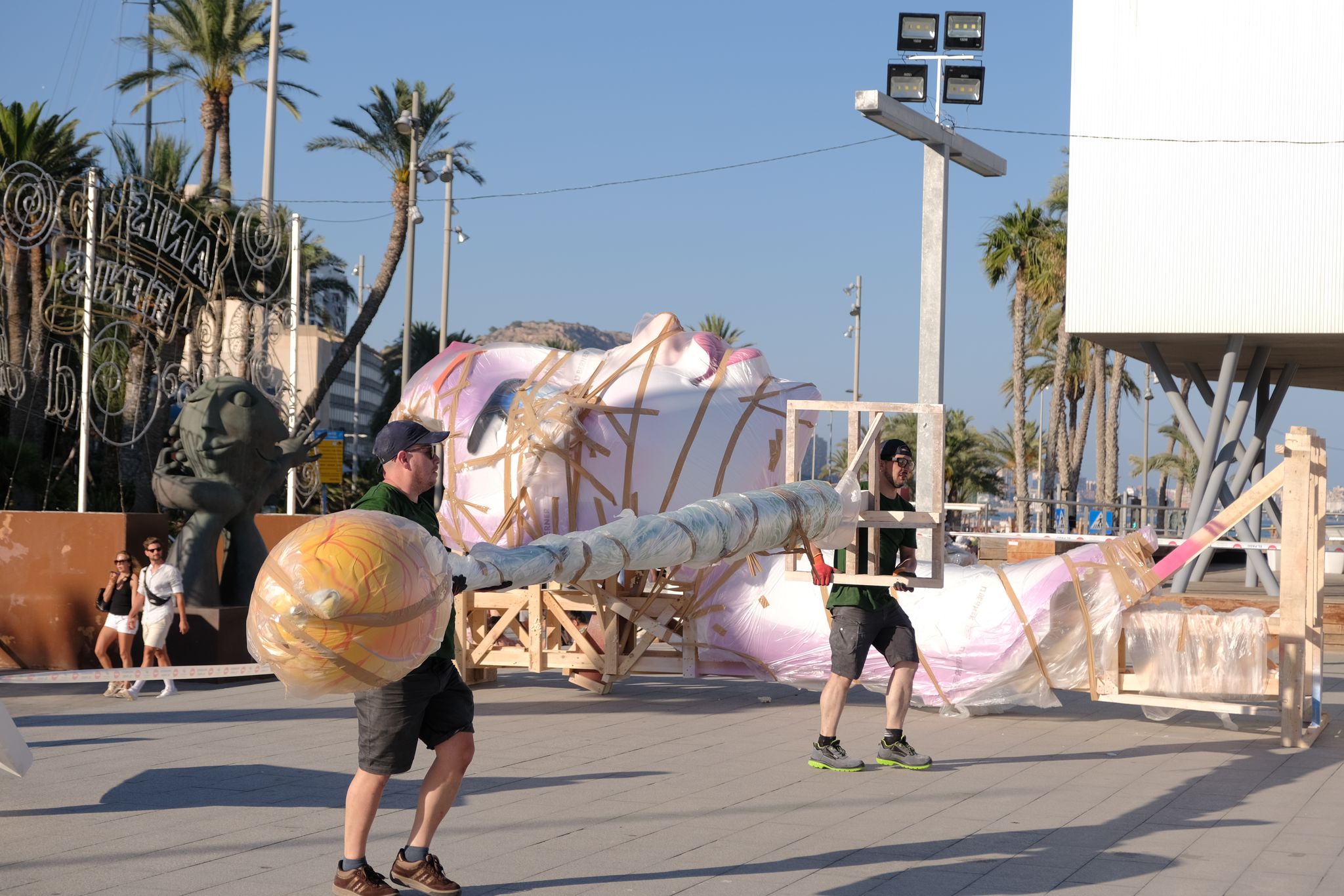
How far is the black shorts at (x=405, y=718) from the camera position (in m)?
4.88

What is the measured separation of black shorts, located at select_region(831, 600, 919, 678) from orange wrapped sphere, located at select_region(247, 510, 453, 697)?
3.77 meters

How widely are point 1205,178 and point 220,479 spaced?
13.8 metres

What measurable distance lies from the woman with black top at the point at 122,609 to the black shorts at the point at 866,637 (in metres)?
6.86

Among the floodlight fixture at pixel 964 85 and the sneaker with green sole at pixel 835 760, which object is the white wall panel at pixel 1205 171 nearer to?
the floodlight fixture at pixel 964 85

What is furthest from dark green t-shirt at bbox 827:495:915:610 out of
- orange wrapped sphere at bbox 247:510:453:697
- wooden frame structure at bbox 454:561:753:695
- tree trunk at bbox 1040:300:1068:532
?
tree trunk at bbox 1040:300:1068:532

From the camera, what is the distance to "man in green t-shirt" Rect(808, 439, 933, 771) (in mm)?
7770

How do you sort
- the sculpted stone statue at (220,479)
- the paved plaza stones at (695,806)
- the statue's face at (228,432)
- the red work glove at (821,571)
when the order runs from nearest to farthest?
the paved plaza stones at (695,806) < the red work glove at (821,571) < the sculpted stone statue at (220,479) < the statue's face at (228,432)

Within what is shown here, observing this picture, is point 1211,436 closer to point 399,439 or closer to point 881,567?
point 881,567

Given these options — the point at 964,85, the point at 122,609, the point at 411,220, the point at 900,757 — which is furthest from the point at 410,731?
the point at 411,220

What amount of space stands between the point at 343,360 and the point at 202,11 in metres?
10.6

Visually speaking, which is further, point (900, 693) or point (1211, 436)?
point (1211, 436)

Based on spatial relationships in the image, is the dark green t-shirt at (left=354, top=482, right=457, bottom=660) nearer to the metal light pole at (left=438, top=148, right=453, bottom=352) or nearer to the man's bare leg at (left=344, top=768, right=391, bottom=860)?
the man's bare leg at (left=344, top=768, right=391, bottom=860)

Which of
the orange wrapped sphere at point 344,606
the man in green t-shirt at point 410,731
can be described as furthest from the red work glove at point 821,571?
the orange wrapped sphere at point 344,606

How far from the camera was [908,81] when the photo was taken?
659 inches
